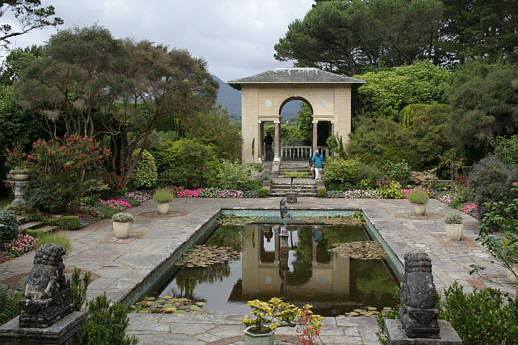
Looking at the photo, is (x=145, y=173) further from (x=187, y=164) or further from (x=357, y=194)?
(x=357, y=194)

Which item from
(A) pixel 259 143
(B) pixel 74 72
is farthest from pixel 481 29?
(B) pixel 74 72

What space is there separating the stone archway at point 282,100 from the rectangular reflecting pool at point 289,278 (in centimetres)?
1191

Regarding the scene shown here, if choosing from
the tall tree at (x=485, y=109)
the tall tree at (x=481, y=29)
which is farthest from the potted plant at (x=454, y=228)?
the tall tree at (x=481, y=29)

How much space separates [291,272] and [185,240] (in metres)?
2.76

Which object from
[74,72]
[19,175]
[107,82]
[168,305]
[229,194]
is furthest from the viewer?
[229,194]

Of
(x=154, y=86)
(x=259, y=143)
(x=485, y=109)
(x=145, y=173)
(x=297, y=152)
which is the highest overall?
(x=154, y=86)

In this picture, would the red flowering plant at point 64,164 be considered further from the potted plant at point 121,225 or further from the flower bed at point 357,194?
the flower bed at point 357,194

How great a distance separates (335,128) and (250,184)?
6435mm

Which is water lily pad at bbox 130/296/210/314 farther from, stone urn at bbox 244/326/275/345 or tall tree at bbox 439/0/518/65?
tall tree at bbox 439/0/518/65

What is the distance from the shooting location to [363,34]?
2958 cm

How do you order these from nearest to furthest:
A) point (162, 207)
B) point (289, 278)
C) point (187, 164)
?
point (289, 278), point (162, 207), point (187, 164)

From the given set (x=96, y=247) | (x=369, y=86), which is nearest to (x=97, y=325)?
(x=96, y=247)

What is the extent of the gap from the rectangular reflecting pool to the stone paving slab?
64 centimetres

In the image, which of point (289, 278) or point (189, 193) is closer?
point (289, 278)
